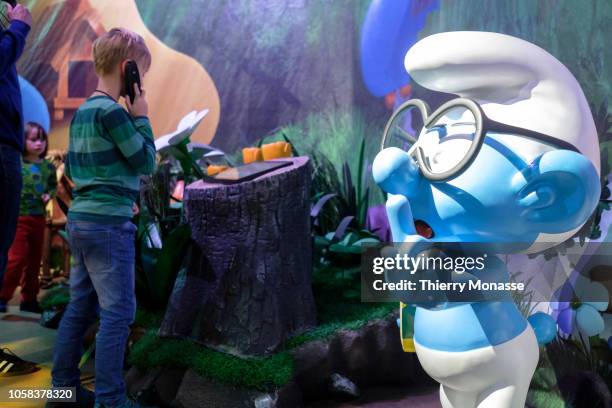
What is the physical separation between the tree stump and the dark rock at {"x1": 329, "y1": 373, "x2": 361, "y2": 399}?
21cm

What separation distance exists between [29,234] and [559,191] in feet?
9.84

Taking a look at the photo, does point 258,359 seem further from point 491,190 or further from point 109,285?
point 491,190

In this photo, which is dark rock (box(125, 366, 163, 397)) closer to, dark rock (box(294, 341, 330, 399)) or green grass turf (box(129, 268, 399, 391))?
green grass turf (box(129, 268, 399, 391))

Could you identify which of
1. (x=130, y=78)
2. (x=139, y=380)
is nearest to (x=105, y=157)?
(x=130, y=78)

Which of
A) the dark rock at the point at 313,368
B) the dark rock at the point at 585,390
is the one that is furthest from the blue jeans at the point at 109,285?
the dark rock at the point at 585,390

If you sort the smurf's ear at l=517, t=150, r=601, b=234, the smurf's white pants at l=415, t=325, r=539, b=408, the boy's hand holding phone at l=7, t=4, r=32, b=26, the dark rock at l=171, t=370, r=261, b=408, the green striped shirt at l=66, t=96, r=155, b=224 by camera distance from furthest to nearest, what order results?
the boy's hand holding phone at l=7, t=4, r=32, b=26
the dark rock at l=171, t=370, r=261, b=408
the green striped shirt at l=66, t=96, r=155, b=224
the smurf's white pants at l=415, t=325, r=539, b=408
the smurf's ear at l=517, t=150, r=601, b=234

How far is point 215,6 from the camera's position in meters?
4.53

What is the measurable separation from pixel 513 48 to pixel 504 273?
1.60 ft

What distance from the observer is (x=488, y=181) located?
1.12 meters

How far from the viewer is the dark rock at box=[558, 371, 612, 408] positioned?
5.00 ft

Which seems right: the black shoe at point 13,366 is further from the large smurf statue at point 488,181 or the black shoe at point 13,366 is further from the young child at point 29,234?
the large smurf statue at point 488,181

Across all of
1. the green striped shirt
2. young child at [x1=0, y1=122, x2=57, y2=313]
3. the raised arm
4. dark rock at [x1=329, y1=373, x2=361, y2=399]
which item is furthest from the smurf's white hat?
young child at [x1=0, y1=122, x2=57, y2=313]

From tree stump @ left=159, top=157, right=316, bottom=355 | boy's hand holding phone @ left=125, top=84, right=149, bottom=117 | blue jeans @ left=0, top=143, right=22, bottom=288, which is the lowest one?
tree stump @ left=159, top=157, right=316, bottom=355

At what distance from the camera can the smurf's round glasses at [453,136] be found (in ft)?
3.59
